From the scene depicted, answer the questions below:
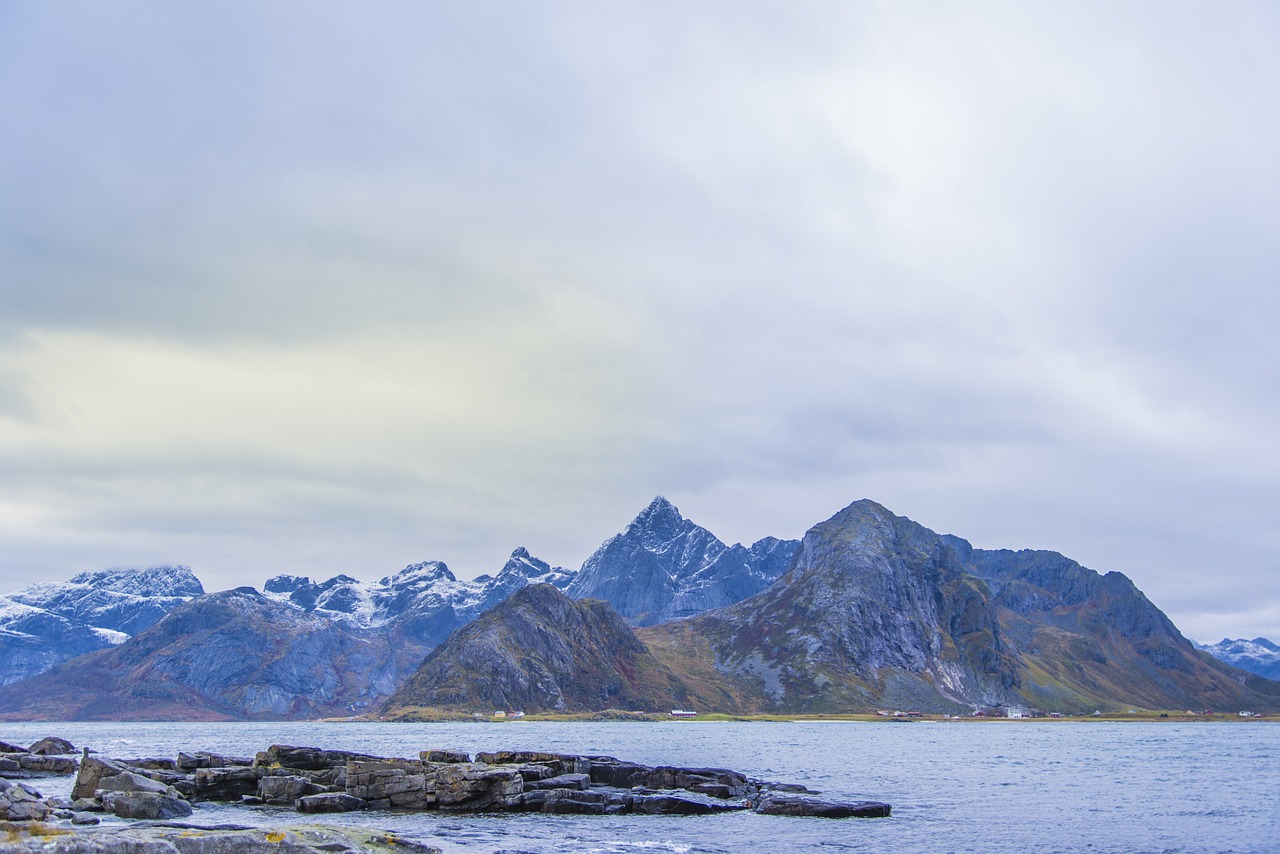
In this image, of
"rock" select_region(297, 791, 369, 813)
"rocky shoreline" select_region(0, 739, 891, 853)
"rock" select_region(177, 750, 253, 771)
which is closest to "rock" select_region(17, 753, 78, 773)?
"rocky shoreline" select_region(0, 739, 891, 853)

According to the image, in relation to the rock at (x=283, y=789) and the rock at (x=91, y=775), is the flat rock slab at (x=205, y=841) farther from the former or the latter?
the rock at (x=91, y=775)

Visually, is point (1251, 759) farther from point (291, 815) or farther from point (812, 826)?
point (291, 815)

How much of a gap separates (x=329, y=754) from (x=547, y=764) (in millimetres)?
21952

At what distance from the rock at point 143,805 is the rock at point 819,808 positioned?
48371 millimetres

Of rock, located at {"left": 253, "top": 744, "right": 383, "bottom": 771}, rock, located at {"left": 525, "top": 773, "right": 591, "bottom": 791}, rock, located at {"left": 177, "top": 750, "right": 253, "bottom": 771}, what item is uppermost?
rock, located at {"left": 253, "top": 744, "right": 383, "bottom": 771}

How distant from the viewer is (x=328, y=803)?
81375mm

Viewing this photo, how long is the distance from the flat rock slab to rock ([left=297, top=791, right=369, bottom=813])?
99.1 ft

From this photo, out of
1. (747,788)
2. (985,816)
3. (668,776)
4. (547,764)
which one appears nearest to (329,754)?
(547,764)

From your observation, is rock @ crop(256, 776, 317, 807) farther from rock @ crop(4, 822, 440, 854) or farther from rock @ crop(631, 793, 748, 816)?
rock @ crop(4, 822, 440, 854)

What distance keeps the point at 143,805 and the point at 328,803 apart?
554 inches

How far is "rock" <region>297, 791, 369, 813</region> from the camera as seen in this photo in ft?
265

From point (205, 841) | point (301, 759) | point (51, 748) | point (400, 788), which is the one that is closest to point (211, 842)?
point (205, 841)

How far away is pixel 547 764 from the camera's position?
10338 centimetres

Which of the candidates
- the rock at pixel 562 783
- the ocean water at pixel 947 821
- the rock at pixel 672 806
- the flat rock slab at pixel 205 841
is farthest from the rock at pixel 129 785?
the rock at pixel 672 806
